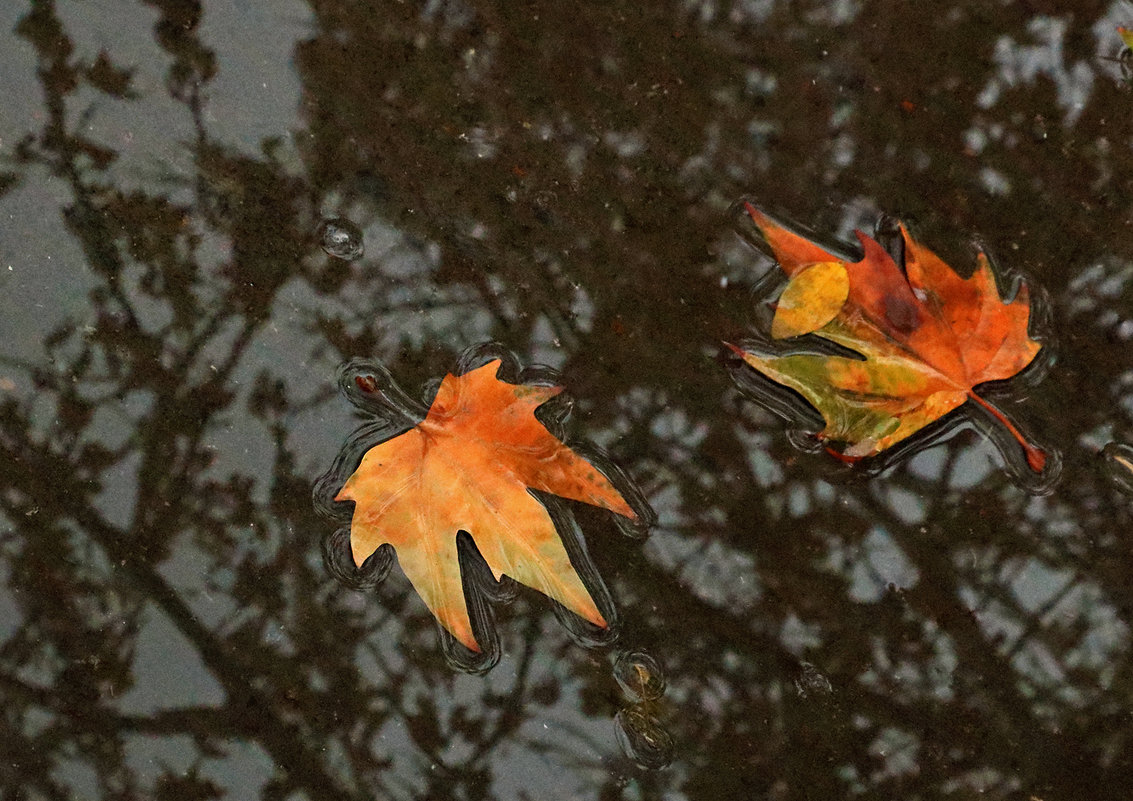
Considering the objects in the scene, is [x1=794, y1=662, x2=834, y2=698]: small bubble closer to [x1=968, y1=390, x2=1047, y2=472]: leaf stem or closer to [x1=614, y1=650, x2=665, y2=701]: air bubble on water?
[x1=614, y1=650, x2=665, y2=701]: air bubble on water

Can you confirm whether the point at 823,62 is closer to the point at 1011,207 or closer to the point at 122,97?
the point at 1011,207

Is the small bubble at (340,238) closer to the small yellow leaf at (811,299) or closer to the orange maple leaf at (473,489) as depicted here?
the orange maple leaf at (473,489)

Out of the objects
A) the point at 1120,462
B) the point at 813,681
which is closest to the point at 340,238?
the point at 813,681

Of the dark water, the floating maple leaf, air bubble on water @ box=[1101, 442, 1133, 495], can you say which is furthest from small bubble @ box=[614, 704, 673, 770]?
air bubble on water @ box=[1101, 442, 1133, 495]

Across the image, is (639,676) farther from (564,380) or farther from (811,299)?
(811,299)

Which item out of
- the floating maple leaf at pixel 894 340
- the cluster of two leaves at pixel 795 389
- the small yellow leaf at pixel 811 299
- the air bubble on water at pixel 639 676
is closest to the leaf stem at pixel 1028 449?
the cluster of two leaves at pixel 795 389

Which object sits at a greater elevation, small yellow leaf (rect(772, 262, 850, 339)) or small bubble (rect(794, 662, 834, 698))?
small yellow leaf (rect(772, 262, 850, 339))
